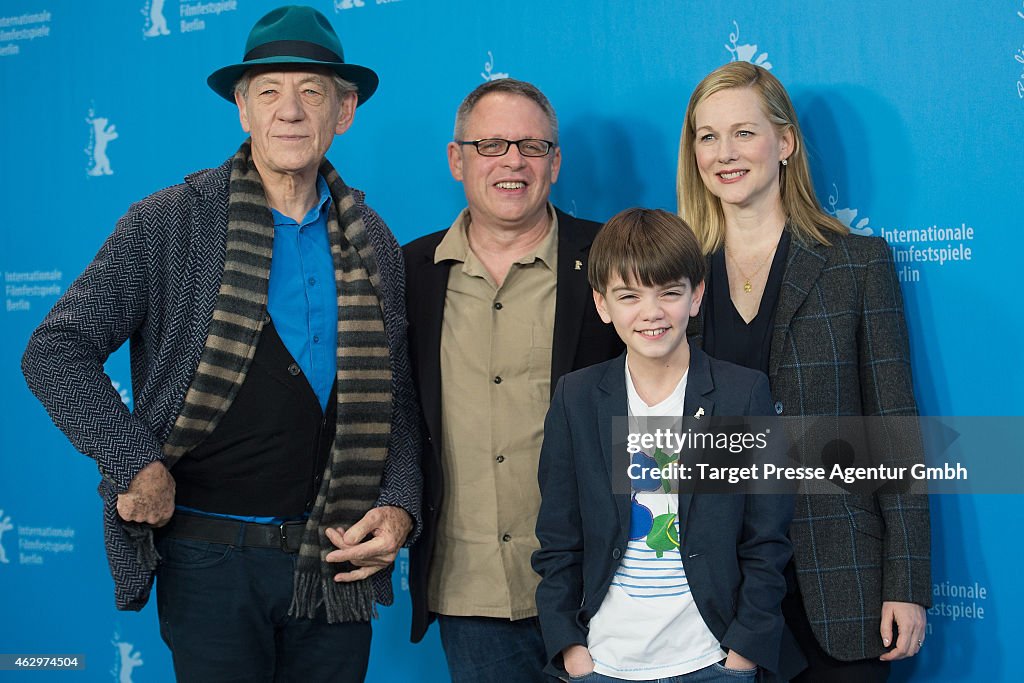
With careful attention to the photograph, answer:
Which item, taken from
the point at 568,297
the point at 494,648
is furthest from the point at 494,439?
the point at 494,648

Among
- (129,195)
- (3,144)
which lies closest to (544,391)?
(129,195)

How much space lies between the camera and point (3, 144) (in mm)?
3680

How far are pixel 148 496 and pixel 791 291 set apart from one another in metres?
1.35

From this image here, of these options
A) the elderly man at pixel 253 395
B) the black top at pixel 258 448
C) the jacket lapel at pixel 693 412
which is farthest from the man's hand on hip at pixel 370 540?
the jacket lapel at pixel 693 412

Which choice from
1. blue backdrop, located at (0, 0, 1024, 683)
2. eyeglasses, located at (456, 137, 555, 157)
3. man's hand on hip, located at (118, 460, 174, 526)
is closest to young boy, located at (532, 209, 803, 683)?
eyeglasses, located at (456, 137, 555, 157)

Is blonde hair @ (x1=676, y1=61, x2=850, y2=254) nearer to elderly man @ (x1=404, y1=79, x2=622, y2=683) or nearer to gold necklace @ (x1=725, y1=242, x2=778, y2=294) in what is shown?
gold necklace @ (x1=725, y1=242, x2=778, y2=294)

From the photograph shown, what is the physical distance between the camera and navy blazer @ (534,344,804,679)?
183 cm

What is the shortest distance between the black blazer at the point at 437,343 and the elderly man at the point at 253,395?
94 millimetres

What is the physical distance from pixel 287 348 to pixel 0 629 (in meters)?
2.31

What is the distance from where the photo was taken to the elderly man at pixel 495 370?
2.32m

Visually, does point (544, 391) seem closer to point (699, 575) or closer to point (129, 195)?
point (699, 575)

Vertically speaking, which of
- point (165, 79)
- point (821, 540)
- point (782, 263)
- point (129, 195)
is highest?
point (165, 79)

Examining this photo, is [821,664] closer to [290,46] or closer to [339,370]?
[339,370]

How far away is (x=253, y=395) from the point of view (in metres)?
2.12
